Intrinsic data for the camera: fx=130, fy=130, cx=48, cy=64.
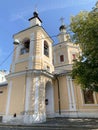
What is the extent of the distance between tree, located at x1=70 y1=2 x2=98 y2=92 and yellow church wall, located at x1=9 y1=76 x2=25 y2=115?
586cm

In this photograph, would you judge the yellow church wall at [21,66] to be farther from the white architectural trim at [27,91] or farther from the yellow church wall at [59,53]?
the yellow church wall at [59,53]

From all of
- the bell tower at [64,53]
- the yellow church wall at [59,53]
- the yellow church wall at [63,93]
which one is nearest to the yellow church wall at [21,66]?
the yellow church wall at [63,93]

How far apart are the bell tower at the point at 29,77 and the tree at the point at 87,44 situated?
466cm

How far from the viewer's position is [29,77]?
13688 millimetres

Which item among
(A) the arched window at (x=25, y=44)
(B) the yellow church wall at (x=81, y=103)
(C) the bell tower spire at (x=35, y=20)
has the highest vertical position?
(C) the bell tower spire at (x=35, y=20)

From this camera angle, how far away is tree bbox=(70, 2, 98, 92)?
8961mm

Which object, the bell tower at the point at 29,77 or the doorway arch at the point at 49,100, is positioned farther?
the doorway arch at the point at 49,100

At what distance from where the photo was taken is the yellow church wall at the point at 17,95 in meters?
12.9

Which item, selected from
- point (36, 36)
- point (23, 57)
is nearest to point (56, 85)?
point (23, 57)

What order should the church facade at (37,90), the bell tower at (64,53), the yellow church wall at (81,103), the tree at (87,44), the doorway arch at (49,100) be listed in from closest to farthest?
the tree at (87,44)
the church facade at (37,90)
the yellow church wall at (81,103)
the doorway arch at (49,100)
the bell tower at (64,53)

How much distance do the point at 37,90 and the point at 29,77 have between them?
1.62 m

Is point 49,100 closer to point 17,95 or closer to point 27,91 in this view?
point 27,91

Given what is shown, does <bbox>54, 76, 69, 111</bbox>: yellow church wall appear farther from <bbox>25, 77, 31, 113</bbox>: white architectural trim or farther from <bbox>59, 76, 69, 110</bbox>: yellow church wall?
<bbox>25, 77, 31, 113</bbox>: white architectural trim

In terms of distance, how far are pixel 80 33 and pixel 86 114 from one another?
343 inches
